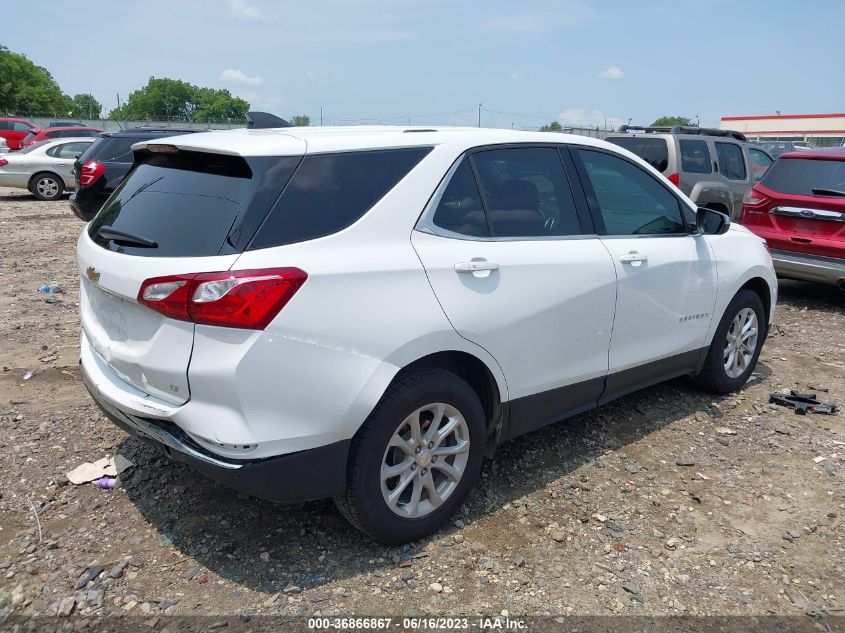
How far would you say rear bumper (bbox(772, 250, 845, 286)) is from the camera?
711 centimetres

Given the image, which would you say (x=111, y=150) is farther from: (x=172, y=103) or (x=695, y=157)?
(x=172, y=103)

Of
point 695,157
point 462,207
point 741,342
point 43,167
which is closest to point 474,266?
point 462,207

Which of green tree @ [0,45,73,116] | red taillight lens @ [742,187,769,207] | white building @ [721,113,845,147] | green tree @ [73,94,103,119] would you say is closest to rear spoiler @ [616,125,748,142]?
red taillight lens @ [742,187,769,207]

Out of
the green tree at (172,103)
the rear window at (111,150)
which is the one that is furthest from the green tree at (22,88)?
the rear window at (111,150)

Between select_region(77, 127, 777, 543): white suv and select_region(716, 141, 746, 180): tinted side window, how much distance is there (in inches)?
305

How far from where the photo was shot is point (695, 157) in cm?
1023

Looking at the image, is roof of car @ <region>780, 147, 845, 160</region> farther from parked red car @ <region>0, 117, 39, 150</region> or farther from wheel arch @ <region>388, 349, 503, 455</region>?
parked red car @ <region>0, 117, 39, 150</region>

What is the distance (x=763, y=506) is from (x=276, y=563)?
98.5 inches

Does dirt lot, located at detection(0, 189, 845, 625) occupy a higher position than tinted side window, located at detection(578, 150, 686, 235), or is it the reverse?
tinted side window, located at detection(578, 150, 686, 235)

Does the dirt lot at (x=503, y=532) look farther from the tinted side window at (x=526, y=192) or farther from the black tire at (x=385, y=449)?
the tinted side window at (x=526, y=192)

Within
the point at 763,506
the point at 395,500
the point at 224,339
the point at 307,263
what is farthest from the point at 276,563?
the point at 763,506

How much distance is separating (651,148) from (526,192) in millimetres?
7441

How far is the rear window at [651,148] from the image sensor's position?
391 inches

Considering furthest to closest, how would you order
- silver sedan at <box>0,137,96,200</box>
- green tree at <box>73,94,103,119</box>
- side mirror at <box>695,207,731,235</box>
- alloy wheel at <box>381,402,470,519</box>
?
green tree at <box>73,94,103,119</box> → silver sedan at <box>0,137,96,200</box> → side mirror at <box>695,207,731,235</box> → alloy wheel at <box>381,402,470,519</box>
